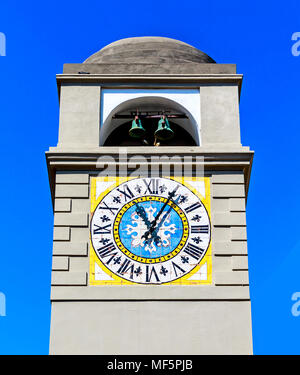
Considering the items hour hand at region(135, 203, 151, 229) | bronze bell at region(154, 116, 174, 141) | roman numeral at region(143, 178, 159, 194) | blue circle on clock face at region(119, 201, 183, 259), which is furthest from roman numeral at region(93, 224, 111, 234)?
bronze bell at region(154, 116, 174, 141)

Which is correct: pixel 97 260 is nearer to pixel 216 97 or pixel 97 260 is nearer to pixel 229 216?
pixel 229 216

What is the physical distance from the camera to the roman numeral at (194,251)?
104 ft

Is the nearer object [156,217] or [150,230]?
[150,230]

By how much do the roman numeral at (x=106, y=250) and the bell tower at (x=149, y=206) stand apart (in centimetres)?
3

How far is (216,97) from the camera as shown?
3447cm

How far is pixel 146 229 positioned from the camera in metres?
32.1

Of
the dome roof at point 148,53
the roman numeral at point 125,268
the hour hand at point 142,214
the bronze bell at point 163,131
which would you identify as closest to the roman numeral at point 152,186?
the hour hand at point 142,214

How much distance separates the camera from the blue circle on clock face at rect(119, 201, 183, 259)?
31781mm

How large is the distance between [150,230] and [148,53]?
600cm

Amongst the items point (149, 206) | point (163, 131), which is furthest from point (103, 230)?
point (163, 131)

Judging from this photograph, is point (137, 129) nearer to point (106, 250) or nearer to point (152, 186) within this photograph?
point (152, 186)

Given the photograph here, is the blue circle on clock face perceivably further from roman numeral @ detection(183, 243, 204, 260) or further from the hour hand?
roman numeral @ detection(183, 243, 204, 260)
